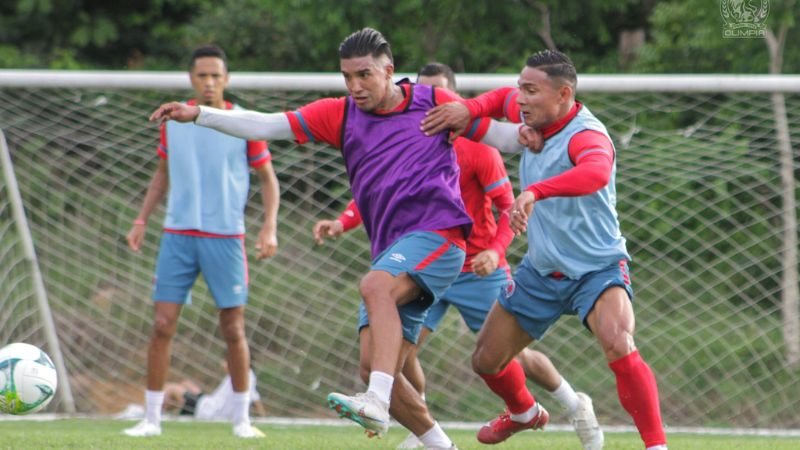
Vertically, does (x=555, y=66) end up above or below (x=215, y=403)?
above

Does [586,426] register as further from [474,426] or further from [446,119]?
[474,426]

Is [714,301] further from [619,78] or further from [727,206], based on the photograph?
[619,78]

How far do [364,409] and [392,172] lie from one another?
1.12 m

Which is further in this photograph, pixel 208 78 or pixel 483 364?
pixel 208 78

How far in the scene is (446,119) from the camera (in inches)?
210

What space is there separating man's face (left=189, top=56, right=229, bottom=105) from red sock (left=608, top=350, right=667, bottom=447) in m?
3.27

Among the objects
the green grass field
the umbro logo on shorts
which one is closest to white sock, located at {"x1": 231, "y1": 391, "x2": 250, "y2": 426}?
the green grass field

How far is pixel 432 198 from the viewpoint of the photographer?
17.4 ft

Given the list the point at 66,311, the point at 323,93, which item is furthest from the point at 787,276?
the point at 66,311

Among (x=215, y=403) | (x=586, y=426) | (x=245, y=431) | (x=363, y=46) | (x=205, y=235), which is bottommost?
(x=215, y=403)

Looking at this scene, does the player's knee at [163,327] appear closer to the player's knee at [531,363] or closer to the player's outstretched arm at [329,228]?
the player's outstretched arm at [329,228]

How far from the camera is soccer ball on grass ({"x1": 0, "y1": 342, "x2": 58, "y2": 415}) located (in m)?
5.29

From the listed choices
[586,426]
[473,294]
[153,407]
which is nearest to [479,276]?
[473,294]

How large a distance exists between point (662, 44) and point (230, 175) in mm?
6162
